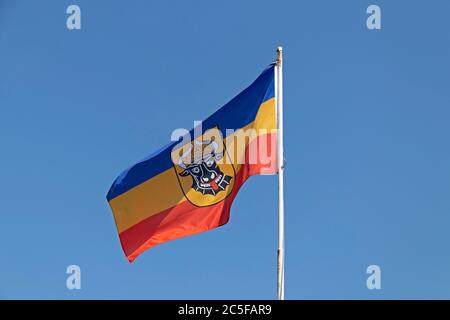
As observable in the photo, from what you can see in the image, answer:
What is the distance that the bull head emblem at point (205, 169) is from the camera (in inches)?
683

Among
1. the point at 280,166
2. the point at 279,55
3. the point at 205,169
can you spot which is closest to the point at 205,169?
the point at 205,169

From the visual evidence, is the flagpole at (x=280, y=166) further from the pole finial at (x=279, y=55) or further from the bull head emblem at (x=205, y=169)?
the bull head emblem at (x=205, y=169)

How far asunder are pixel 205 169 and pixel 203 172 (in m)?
0.09

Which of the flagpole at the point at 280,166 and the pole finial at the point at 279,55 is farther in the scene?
the pole finial at the point at 279,55

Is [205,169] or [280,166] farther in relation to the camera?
[205,169]

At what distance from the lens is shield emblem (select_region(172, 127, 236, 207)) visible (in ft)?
56.7

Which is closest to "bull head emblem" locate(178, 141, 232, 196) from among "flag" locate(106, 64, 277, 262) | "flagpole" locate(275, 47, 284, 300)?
"flag" locate(106, 64, 277, 262)

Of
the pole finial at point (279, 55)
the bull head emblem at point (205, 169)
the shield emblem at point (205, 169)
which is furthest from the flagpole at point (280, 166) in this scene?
the bull head emblem at point (205, 169)

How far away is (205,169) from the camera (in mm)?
17688

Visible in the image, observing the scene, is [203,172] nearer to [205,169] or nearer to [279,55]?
[205,169]

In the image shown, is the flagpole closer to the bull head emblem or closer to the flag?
the flag
